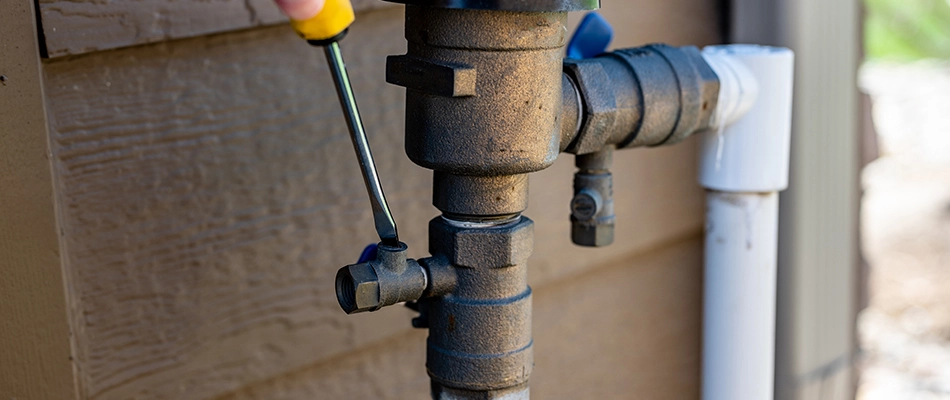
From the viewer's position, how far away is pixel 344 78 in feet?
1.75

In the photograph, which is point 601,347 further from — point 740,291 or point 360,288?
point 360,288

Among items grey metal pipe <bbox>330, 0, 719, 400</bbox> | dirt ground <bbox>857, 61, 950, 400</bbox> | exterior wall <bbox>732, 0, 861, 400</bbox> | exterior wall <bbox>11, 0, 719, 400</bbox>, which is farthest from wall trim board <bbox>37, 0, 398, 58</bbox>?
dirt ground <bbox>857, 61, 950, 400</bbox>

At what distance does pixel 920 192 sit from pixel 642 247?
247cm

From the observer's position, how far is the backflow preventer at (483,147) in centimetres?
54

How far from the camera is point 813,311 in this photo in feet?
4.18

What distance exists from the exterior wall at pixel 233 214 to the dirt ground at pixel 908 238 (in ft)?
4.03

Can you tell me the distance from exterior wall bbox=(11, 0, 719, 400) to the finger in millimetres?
237

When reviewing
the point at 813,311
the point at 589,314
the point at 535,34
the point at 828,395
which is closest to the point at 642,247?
the point at 589,314

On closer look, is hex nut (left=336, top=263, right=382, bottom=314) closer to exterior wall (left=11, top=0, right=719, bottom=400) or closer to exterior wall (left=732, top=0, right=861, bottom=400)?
exterior wall (left=11, top=0, right=719, bottom=400)

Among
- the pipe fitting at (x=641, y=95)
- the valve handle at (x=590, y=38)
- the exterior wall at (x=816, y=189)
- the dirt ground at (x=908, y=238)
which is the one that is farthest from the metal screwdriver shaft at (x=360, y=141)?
the dirt ground at (x=908, y=238)

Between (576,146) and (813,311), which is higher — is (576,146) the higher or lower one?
the higher one

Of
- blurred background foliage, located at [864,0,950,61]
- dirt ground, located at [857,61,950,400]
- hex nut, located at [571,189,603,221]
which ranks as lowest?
dirt ground, located at [857,61,950,400]

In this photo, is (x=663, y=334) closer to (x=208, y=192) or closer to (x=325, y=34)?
(x=208, y=192)

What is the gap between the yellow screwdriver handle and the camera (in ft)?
1.58
